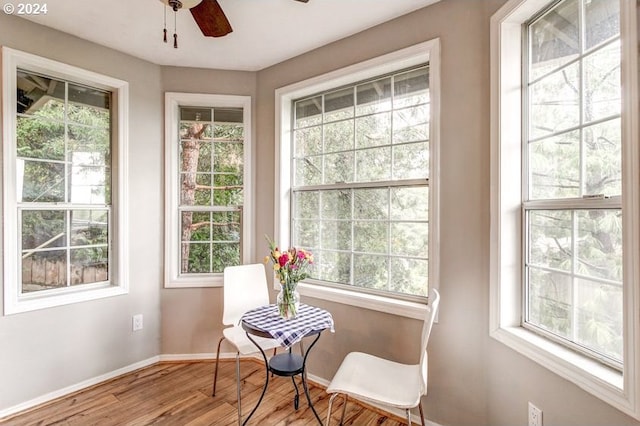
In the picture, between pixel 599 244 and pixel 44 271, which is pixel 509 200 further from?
pixel 44 271

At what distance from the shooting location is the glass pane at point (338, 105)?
254cm

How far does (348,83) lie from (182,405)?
265 cm

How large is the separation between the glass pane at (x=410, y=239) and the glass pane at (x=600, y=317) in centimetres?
88

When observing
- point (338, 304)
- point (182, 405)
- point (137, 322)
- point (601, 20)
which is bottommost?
point (182, 405)

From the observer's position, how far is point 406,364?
207cm

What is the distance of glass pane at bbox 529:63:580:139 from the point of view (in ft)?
4.65

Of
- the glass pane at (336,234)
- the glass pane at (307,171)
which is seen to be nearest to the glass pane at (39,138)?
the glass pane at (307,171)

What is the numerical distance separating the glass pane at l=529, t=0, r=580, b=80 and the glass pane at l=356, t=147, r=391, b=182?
965 mm

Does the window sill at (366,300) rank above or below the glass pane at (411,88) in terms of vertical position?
below

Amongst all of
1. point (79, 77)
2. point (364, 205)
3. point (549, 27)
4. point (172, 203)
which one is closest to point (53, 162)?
point (79, 77)

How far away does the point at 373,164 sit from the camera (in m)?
2.40

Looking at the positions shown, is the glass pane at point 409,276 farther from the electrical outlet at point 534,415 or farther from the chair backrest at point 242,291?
the chair backrest at point 242,291

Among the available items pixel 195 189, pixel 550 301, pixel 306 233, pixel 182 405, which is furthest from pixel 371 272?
pixel 195 189

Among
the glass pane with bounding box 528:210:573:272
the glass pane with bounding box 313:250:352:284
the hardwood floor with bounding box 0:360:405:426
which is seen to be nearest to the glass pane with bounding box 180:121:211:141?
the glass pane with bounding box 313:250:352:284
